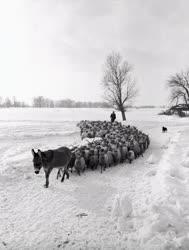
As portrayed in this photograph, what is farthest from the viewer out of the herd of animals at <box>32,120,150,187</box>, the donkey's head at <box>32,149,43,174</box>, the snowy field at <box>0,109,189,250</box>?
the herd of animals at <box>32,120,150,187</box>

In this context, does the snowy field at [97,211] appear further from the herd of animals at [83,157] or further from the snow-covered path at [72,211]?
the herd of animals at [83,157]

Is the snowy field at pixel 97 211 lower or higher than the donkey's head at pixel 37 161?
lower

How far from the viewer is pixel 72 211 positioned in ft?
16.5

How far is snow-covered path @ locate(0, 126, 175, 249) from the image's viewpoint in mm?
3932

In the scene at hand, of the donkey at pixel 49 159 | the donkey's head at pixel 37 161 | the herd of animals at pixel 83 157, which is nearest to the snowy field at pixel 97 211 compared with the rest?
the herd of animals at pixel 83 157

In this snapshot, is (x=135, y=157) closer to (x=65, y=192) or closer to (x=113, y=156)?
(x=113, y=156)

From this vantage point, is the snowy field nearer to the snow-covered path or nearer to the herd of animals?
the snow-covered path

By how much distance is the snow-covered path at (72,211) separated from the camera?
3932mm

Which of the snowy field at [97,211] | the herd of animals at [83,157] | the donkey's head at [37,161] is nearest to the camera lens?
the snowy field at [97,211]

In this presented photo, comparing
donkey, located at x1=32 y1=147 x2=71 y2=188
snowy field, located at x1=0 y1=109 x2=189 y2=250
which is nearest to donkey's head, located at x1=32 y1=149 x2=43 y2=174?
donkey, located at x1=32 y1=147 x2=71 y2=188

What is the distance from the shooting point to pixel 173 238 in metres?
3.76

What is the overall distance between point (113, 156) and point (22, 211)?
4773 millimetres

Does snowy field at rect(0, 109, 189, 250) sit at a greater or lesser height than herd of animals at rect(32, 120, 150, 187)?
lesser

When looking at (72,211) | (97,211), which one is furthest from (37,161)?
(97,211)
